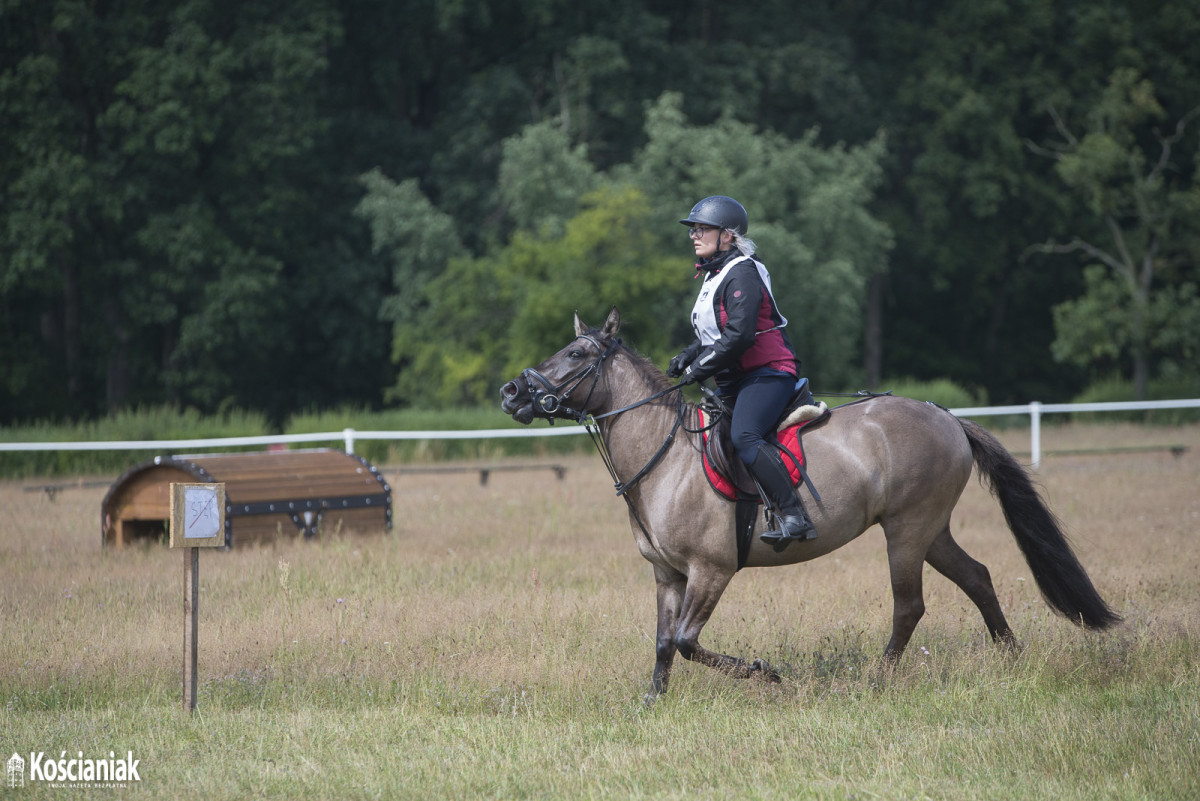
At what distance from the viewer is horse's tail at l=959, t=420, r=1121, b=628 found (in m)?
7.39

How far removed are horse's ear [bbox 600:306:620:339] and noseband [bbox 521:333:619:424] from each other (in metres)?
0.08

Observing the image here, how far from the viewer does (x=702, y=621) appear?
658 centimetres

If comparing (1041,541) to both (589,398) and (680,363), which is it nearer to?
(680,363)

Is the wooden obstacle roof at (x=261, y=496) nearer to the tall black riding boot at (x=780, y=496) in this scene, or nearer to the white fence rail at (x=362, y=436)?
the white fence rail at (x=362, y=436)

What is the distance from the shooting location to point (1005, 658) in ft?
23.3

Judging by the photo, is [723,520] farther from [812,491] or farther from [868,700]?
[868,700]

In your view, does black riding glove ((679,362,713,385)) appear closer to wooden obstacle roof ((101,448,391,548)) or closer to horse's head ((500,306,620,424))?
A: horse's head ((500,306,620,424))

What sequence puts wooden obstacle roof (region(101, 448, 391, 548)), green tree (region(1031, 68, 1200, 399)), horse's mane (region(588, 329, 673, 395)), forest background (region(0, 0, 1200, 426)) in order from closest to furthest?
horse's mane (region(588, 329, 673, 395)), wooden obstacle roof (region(101, 448, 391, 548)), forest background (region(0, 0, 1200, 426)), green tree (region(1031, 68, 1200, 399))

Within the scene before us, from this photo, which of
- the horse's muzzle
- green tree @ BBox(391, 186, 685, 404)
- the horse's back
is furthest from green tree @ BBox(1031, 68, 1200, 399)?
the horse's muzzle

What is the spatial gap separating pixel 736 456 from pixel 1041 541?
7.59 ft

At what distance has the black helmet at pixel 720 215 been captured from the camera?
21.9ft

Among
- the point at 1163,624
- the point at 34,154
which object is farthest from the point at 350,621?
the point at 34,154

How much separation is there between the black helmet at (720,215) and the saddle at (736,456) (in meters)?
1.07

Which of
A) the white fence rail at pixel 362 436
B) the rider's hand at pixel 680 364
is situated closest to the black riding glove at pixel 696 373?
the rider's hand at pixel 680 364
